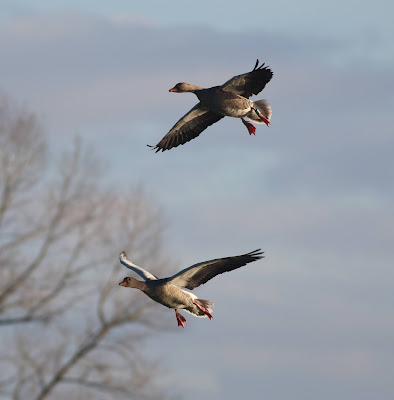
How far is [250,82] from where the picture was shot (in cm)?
1573

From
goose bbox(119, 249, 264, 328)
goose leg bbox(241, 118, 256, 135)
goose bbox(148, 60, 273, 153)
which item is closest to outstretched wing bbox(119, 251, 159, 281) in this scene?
goose bbox(119, 249, 264, 328)

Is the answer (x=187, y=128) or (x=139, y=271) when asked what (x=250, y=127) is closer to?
(x=187, y=128)

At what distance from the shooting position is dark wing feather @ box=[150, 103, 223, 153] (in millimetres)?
17172

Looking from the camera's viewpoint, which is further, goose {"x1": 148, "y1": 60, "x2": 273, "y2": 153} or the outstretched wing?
goose {"x1": 148, "y1": 60, "x2": 273, "y2": 153}

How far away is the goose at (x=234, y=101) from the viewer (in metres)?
15.6

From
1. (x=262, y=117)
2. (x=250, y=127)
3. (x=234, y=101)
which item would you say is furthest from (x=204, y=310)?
(x=250, y=127)

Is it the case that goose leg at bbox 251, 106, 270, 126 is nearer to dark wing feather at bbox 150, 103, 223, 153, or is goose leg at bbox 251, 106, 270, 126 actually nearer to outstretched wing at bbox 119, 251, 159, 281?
dark wing feather at bbox 150, 103, 223, 153

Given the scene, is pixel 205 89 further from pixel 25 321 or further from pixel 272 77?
pixel 25 321

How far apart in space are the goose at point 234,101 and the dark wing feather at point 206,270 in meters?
2.71

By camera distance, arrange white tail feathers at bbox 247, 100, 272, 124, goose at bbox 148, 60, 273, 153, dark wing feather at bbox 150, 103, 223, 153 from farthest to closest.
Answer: dark wing feather at bbox 150, 103, 223, 153 → white tail feathers at bbox 247, 100, 272, 124 → goose at bbox 148, 60, 273, 153

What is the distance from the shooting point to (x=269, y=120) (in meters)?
16.5

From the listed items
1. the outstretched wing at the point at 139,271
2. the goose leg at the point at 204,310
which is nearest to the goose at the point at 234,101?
the outstretched wing at the point at 139,271

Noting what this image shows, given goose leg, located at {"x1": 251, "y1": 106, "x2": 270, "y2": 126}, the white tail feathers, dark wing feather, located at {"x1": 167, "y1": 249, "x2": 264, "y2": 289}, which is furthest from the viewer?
the white tail feathers

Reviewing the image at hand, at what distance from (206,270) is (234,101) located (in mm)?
2800
